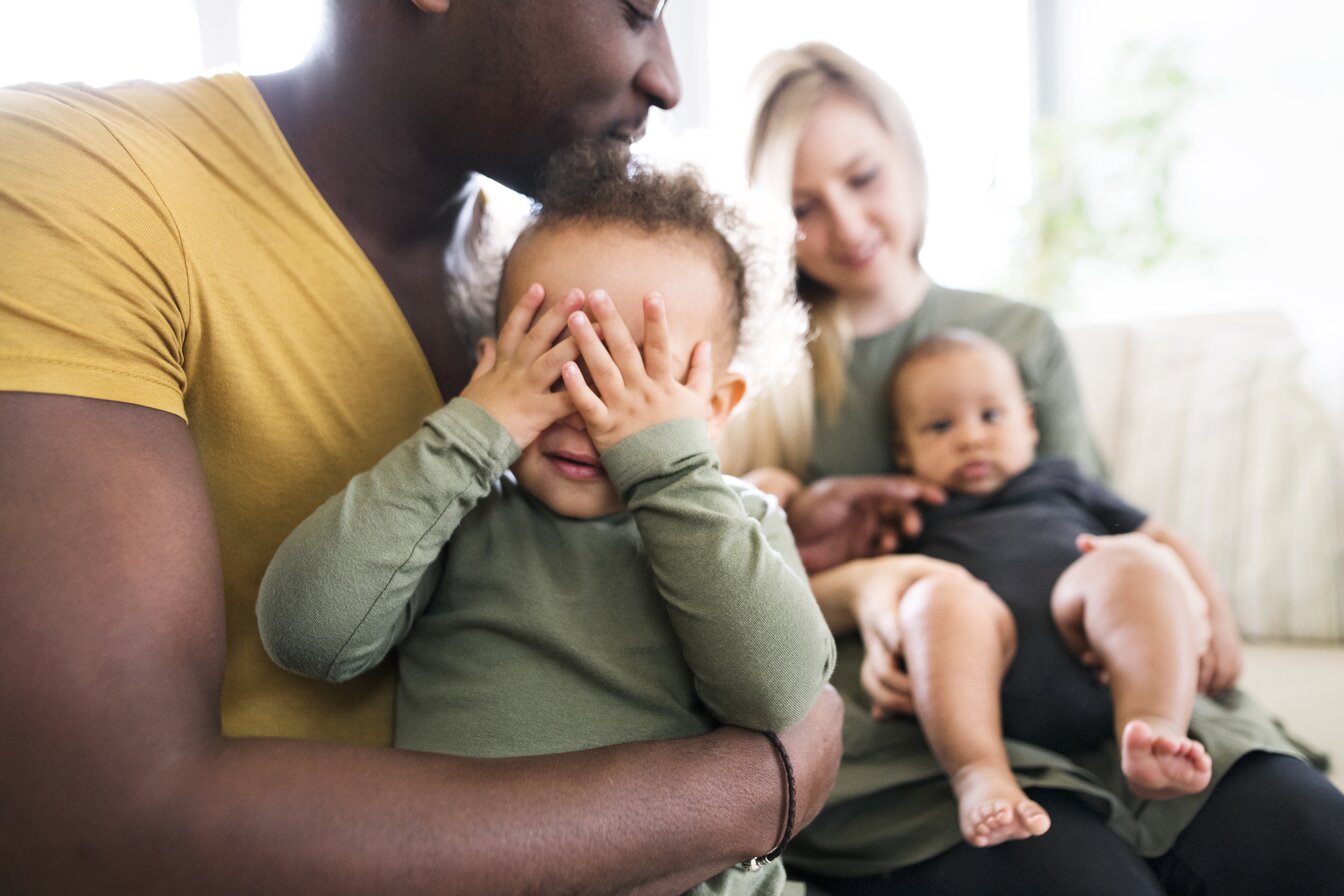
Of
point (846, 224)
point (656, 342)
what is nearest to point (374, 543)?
point (656, 342)

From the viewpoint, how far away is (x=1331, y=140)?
3062 millimetres

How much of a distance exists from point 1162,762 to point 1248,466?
132 cm

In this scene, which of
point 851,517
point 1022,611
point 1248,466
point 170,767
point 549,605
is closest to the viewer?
point 170,767

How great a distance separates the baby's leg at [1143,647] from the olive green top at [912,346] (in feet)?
1.36

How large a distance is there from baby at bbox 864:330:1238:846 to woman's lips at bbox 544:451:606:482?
511 mm

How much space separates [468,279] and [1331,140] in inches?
113

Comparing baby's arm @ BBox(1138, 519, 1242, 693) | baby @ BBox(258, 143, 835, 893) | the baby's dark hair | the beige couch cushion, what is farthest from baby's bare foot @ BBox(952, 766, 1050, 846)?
the beige couch cushion

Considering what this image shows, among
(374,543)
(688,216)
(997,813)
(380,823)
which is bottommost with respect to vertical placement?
(997,813)

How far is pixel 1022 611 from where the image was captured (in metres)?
1.40

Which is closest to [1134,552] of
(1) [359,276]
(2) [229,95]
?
(1) [359,276]

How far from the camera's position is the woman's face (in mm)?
1680

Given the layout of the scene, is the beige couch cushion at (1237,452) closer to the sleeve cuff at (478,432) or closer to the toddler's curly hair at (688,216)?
the toddler's curly hair at (688,216)

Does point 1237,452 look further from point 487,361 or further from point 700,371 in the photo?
point 487,361

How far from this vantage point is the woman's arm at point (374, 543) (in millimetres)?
866
